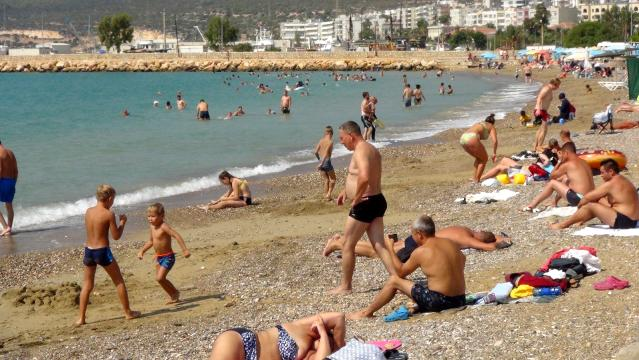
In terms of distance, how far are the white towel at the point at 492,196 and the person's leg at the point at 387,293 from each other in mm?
5675

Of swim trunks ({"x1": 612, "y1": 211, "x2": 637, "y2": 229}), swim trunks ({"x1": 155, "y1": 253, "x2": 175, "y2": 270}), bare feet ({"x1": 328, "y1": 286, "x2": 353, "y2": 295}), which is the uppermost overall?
swim trunks ({"x1": 612, "y1": 211, "x2": 637, "y2": 229})

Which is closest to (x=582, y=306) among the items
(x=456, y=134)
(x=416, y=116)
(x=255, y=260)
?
(x=255, y=260)

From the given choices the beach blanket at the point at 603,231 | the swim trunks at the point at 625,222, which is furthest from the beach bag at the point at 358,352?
the swim trunks at the point at 625,222

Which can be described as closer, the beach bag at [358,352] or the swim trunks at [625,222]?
the beach bag at [358,352]

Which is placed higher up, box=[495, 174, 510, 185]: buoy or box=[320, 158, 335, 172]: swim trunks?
box=[320, 158, 335, 172]: swim trunks

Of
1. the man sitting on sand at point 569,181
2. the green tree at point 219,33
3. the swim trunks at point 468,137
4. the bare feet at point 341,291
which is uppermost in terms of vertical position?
the green tree at point 219,33

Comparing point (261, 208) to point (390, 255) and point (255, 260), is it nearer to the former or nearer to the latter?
point (255, 260)

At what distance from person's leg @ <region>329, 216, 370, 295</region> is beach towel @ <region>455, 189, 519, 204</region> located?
4753mm

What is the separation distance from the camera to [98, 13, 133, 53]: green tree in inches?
5960

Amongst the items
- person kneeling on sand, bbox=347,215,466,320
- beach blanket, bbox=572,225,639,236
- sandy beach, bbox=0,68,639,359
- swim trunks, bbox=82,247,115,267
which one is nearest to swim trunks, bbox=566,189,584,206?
sandy beach, bbox=0,68,639,359

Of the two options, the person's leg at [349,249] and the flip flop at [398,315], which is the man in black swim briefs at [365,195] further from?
the flip flop at [398,315]

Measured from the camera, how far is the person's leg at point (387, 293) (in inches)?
299

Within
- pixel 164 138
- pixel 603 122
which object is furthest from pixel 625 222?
pixel 164 138

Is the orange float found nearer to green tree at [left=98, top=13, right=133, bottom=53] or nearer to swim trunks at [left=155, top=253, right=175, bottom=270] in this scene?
swim trunks at [left=155, top=253, right=175, bottom=270]
